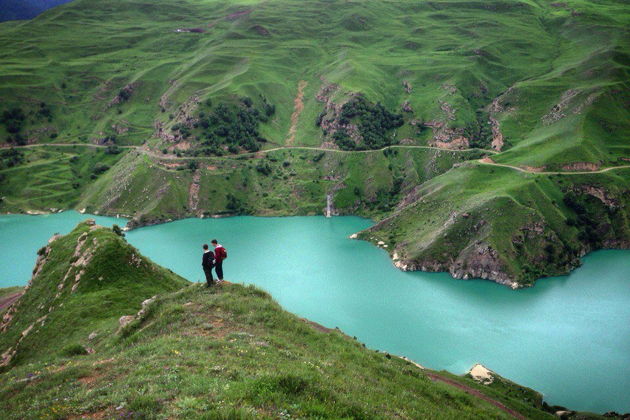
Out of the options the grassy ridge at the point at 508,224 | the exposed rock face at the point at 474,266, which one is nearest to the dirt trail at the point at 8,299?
the exposed rock face at the point at 474,266

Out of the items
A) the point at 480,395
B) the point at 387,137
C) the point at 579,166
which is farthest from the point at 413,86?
the point at 480,395

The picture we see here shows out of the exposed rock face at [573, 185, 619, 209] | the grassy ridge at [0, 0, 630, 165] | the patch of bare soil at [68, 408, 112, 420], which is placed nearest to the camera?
the patch of bare soil at [68, 408, 112, 420]

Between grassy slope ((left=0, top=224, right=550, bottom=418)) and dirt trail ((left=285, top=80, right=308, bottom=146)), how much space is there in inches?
4984

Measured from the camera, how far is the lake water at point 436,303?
56.9 m

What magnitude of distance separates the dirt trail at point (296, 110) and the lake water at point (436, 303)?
51.6m

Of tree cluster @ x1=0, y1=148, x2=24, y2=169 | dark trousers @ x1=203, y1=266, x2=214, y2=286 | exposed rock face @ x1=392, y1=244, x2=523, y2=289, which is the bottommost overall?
exposed rock face @ x1=392, y1=244, x2=523, y2=289

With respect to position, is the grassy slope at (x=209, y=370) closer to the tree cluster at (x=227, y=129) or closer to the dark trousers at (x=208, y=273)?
the dark trousers at (x=208, y=273)

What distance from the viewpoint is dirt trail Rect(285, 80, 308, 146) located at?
158538 millimetres

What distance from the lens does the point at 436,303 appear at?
76.4 metres

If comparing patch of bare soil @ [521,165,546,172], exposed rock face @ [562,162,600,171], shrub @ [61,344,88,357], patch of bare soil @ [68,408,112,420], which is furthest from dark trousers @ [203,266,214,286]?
exposed rock face @ [562,162,600,171]

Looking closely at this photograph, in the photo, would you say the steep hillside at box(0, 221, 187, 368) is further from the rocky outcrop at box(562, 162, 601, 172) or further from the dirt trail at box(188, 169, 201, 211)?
the rocky outcrop at box(562, 162, 601, 172)

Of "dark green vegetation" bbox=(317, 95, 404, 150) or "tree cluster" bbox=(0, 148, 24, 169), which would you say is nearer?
"dark green vegetation" bbox=(317, 95, 404, 150)

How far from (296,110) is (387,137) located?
45.2 m

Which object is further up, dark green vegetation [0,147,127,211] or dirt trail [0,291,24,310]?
dark green vegetation [0,147,127,211]
